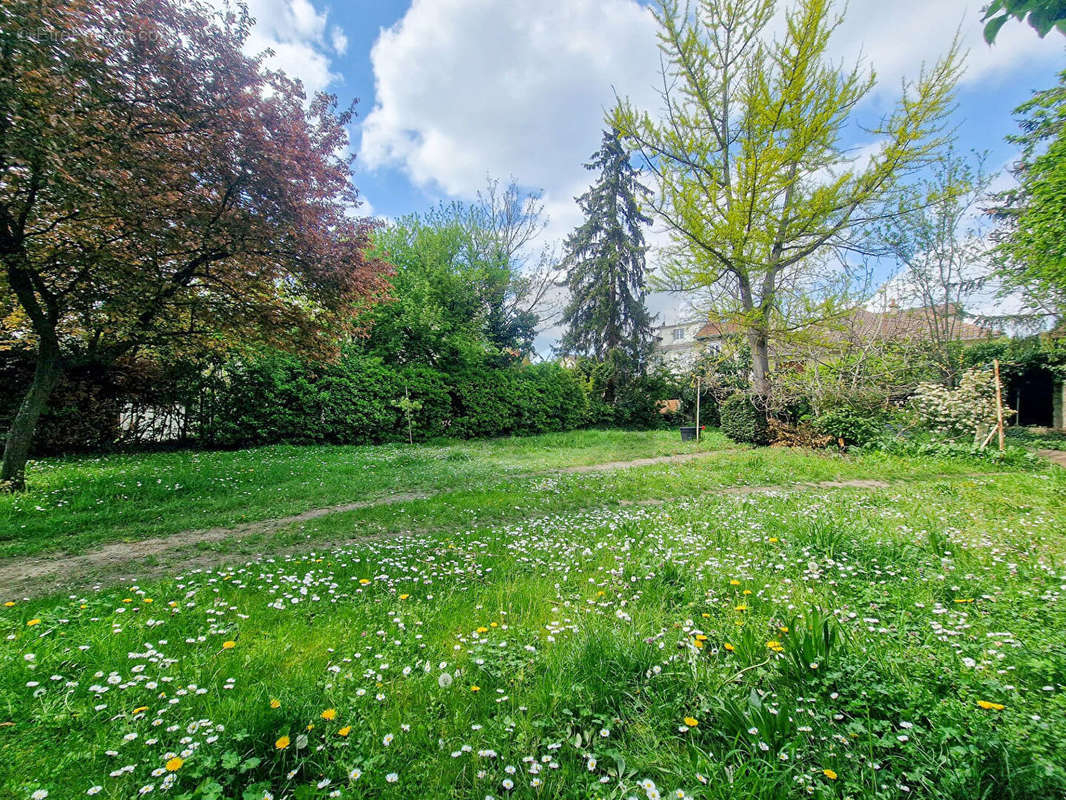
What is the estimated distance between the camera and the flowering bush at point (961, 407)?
1050 centimetres

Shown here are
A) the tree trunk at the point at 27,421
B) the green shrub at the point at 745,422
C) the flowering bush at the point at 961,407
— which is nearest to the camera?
the tree trunk at the point at 27,421

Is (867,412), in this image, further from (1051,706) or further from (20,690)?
(20,690)

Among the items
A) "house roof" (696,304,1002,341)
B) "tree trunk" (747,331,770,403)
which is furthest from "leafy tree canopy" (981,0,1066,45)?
"tree trunk" (747,331,770,403)

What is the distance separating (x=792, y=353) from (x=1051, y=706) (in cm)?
1445

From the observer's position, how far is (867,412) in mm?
12055

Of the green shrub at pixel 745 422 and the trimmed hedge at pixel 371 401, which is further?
the green shrub at pixel 745 422

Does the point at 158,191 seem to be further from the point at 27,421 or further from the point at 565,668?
the point at 565,668

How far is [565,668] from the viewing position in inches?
80.9

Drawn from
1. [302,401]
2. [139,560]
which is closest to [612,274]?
[302,401]

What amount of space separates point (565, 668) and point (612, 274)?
21.1 m

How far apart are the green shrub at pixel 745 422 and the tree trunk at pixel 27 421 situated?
16976 millimetres

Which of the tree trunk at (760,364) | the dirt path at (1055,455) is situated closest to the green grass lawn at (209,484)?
the tree trunk at (760,364)

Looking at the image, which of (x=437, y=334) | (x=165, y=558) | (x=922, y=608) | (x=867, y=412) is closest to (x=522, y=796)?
(x=922, y=608)

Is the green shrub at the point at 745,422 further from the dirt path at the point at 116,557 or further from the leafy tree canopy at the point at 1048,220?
the dirt path at the point at 116,557
